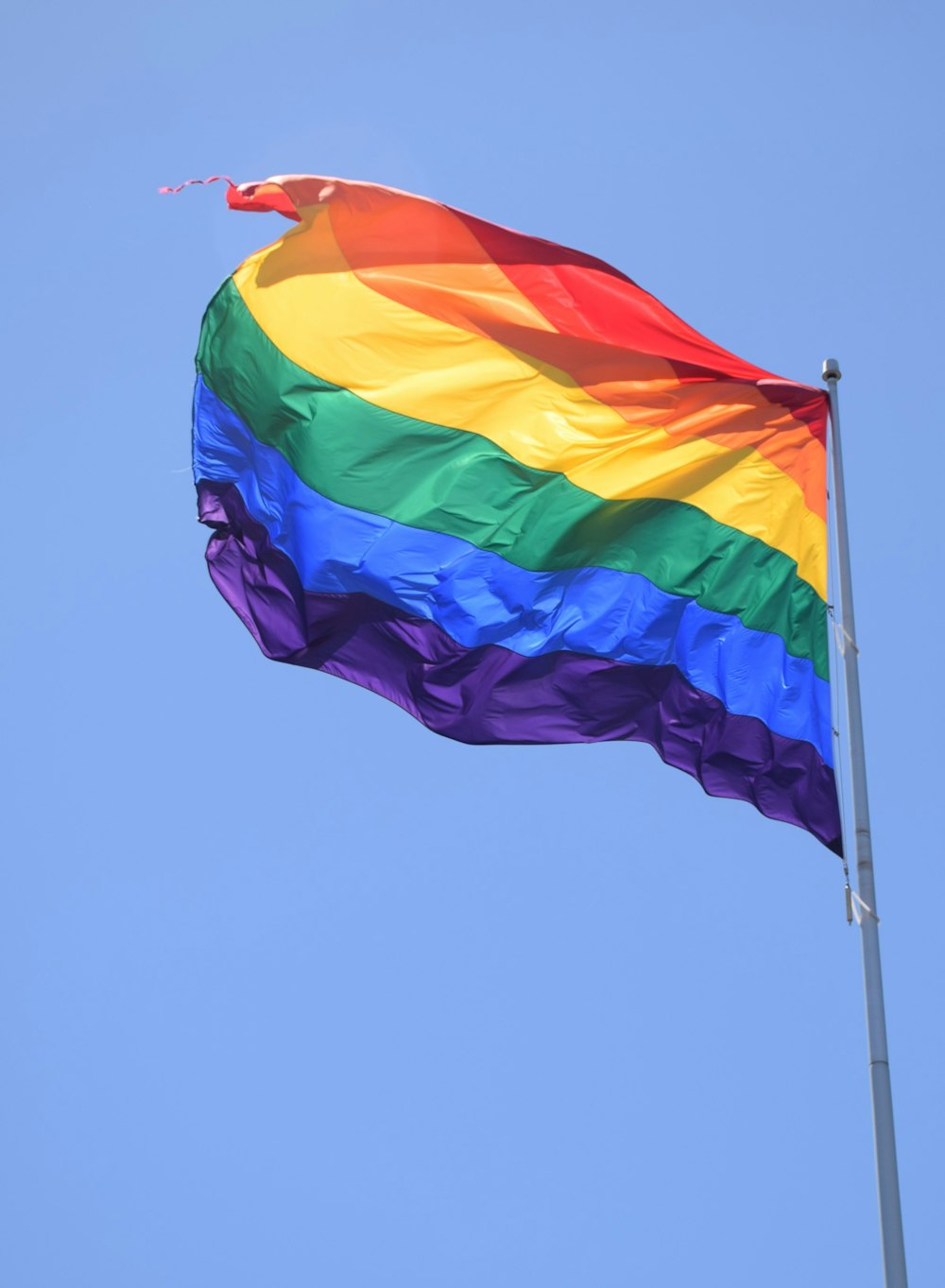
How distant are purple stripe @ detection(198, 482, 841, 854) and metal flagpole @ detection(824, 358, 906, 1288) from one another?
1.18 meters

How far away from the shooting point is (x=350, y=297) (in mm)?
14805

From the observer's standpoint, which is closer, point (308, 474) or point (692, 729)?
point (692, 729)

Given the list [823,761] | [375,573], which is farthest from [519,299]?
[823,761]

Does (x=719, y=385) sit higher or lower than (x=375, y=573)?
higher

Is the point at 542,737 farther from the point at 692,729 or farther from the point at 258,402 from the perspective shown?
the point at 258,402

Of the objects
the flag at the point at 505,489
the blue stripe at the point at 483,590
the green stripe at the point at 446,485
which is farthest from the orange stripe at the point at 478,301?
the blue stripe at the point at 483,590

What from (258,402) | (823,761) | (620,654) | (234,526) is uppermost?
(258,402)

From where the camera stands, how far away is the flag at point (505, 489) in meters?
13.6

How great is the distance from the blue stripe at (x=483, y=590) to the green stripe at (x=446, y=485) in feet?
0.33

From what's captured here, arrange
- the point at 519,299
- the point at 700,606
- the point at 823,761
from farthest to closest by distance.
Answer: the point at 519,299 < the point at 700,606 < the point at 823,761

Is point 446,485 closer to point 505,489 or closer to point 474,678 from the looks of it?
point 505,489

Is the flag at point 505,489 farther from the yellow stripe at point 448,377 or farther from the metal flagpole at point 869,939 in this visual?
the metal flagpole at point 869,939

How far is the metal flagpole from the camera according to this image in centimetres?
1007

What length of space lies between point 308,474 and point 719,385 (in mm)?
→ 3227
